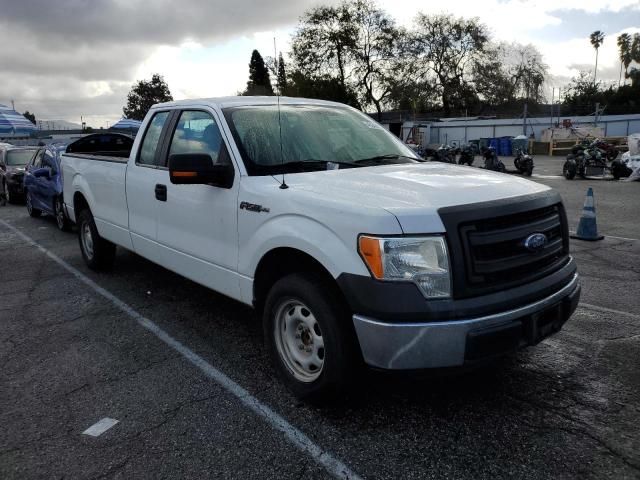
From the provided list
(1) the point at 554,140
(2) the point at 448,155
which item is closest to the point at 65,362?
(2) the point at 448,155

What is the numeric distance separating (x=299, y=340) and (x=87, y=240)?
442 cm

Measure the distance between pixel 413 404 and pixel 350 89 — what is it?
4610 centimetres

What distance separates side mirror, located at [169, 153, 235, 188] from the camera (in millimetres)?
3473

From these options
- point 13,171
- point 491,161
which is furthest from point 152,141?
point 491,161

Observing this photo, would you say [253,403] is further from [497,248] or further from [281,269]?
[497,248]

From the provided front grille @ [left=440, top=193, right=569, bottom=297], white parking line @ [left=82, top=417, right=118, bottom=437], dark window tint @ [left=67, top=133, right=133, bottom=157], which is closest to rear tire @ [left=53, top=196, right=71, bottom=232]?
dark window tint @ [left=67, top=133, right=133, bottom=157]

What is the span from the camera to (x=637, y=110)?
43.9 metres

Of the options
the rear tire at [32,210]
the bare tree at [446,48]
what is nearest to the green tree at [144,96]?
the bare tree at [446,48]

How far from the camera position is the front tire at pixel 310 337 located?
2904 mm

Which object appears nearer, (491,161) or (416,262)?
(416,262)

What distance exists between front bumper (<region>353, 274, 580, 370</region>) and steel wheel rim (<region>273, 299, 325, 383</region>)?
1.42ft

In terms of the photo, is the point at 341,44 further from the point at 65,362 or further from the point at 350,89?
the point at 65,362

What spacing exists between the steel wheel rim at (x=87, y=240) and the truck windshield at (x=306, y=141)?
3.41m

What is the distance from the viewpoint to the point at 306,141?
3975mm
